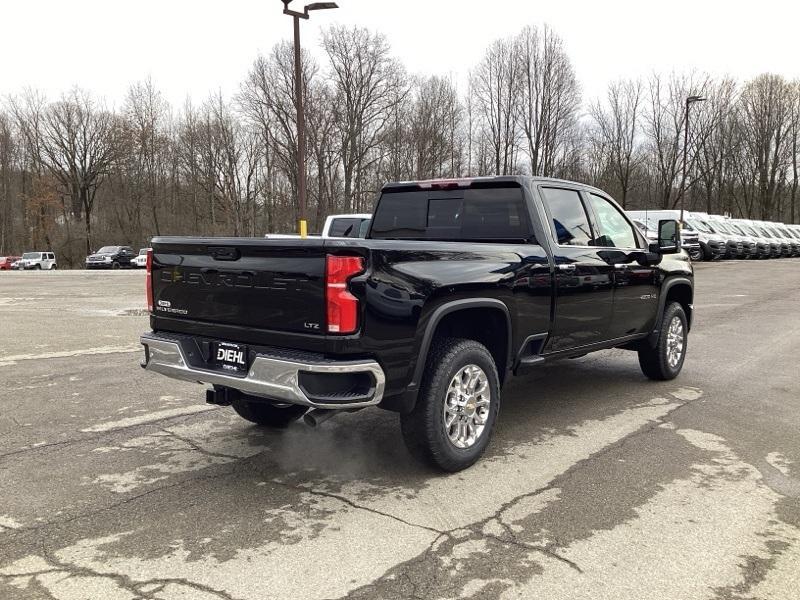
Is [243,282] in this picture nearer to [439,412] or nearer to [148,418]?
[439,412]

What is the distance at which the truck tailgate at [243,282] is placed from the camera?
11.6ft

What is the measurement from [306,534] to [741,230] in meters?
40.0

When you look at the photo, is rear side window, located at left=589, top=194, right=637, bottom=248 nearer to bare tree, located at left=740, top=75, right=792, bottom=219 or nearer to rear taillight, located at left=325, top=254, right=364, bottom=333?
rear taillight, located at left=325, top=254, right=364, bottom=333

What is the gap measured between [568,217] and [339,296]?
2607mm

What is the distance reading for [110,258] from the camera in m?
44.6

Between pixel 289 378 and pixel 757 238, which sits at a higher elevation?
pixel 757 238

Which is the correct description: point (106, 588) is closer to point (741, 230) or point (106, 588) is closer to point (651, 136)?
point (741, 230)

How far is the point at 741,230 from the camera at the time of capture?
37.6 m

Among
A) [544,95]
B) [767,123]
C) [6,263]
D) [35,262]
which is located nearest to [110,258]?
[35,262]

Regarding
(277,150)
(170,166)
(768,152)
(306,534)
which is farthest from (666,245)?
(768,152)

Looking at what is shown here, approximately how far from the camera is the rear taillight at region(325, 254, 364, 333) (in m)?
3.47

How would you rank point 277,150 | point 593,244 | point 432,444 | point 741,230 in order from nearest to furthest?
1. point 432,444
2. point 593,244
3. point 741,230
4. point 277,150

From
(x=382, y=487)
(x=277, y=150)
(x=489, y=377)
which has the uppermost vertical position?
(x=277, y=150)

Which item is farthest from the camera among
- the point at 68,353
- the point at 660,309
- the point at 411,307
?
the point at 68,353
